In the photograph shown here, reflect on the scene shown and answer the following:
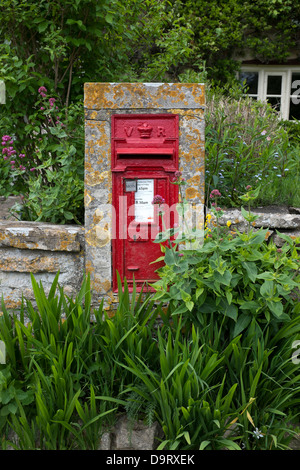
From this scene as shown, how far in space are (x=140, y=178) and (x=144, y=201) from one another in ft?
0.46

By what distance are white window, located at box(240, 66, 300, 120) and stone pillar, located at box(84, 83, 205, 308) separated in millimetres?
5914

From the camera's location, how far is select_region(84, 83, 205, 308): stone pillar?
2734 millimetres

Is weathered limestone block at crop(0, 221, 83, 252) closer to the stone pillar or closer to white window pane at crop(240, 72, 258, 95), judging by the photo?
the stone pillar

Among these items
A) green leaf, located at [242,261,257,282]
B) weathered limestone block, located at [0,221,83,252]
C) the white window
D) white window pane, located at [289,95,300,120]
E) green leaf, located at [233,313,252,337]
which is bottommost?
green leaf, located at [233,313,252,337]

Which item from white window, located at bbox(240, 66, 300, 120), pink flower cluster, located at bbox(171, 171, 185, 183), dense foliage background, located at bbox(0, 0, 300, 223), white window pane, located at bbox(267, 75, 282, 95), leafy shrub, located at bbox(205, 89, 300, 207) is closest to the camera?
pink flower cluster, located at bbox(171, 171, 185, 183)

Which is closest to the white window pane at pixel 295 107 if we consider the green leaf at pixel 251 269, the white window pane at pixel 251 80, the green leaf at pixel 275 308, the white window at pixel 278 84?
the white window at pixel 278 84

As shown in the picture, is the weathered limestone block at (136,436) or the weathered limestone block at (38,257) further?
the weathered limestone block at (38,257)

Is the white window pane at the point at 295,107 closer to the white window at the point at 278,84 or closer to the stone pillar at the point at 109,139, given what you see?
the white window at the point at 278,84

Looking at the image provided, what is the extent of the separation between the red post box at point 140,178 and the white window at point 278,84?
6.00 m

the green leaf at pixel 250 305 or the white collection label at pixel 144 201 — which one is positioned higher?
the white collection label at pixel 144 201

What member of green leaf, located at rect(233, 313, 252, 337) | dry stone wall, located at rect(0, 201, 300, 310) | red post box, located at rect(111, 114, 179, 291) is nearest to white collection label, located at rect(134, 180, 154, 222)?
red post box, located at rect(111, 114, 179, 291)

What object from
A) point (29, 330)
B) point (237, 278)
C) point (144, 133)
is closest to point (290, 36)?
point (144, 133)

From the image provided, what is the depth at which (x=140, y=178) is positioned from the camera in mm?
2777

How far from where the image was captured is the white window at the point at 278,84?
26.9 ft
